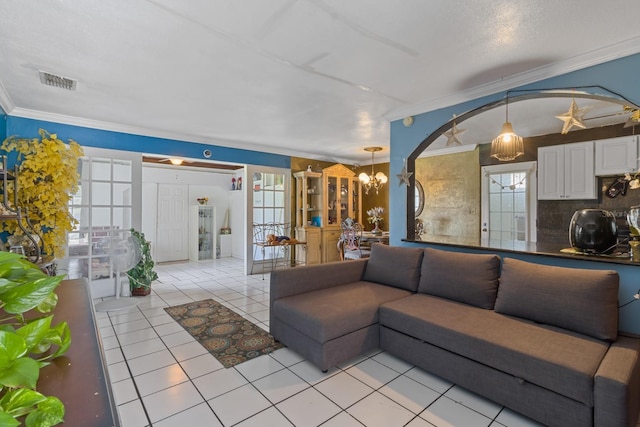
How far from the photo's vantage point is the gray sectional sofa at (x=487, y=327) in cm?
160

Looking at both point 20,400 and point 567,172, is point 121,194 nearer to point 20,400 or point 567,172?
point 20,400

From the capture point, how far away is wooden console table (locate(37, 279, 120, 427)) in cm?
56

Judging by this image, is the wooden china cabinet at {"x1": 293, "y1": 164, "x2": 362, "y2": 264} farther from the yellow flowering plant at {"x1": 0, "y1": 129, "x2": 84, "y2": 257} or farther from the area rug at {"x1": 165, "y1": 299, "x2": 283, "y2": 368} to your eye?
the yellow flowering plant at {"x1": 0, "y1": 129, "x2": 84, "y2": 257}

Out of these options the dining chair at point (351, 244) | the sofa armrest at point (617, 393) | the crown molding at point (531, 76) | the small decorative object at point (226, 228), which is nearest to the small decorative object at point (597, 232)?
the sofa armrest at point (617, 393)

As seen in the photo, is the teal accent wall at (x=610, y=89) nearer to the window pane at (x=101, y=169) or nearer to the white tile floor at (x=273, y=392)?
the white tile floor at (x=273, y=392)

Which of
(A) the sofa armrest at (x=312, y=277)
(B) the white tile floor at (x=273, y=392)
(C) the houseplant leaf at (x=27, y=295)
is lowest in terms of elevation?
(B) the white tile floor at (x=273, y=392)

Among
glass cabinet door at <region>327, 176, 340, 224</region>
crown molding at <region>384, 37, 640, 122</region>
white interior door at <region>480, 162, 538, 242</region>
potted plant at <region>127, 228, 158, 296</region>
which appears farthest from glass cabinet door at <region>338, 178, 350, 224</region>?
potted plant at <region>127, 228, 158, 296</region>

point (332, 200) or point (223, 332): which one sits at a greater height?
point (332, 200)

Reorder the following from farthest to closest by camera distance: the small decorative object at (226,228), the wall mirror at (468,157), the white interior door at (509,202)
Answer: the small decorative object at (226,228)
the white interior door at (509,202)
the wall mirror at (468,157)

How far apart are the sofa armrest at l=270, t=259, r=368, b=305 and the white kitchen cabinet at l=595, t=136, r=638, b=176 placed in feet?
11.2

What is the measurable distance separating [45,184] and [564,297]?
478cm

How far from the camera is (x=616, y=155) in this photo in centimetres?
391

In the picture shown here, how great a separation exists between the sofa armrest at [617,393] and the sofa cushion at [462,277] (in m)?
0.87

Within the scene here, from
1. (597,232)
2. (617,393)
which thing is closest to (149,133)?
(597,232)
